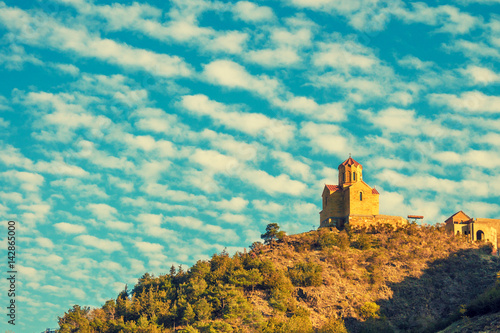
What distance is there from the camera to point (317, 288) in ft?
209

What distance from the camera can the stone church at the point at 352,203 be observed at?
79869mm

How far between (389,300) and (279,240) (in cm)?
1807

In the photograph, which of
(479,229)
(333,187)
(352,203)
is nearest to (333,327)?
(352,203)

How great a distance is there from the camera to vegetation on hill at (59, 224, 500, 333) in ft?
191

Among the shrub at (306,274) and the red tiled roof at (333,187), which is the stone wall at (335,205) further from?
the shrub at (306,274)

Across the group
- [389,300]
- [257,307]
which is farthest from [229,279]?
[389,300]

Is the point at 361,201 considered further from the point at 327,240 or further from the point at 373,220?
the point at 327,240

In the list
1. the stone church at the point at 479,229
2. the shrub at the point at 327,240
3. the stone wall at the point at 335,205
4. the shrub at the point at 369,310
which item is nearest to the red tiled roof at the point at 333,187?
the stone wall at the point at 335,205

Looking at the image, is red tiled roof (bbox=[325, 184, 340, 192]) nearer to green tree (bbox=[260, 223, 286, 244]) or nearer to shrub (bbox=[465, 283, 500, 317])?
green tree (bbox=[260, 223, 286, 244])

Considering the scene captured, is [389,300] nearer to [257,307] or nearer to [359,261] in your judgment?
[359,261]

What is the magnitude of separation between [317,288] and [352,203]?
19835 mm

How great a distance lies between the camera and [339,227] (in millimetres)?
80500

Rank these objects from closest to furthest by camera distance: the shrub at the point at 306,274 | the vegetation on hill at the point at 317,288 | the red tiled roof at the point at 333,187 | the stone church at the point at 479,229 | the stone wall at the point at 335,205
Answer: the vegetation on hill at the point at 317,288, the shrub at the point at 306,274, the stone church at the point at 479,229, the stone wall at the point at 335,205, the red tiled roof at the point at 333,187

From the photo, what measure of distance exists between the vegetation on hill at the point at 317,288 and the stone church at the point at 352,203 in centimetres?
274
